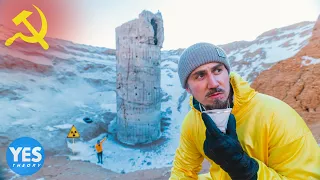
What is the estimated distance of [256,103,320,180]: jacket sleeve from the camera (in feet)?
3.42

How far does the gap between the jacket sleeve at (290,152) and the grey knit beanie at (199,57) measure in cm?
43

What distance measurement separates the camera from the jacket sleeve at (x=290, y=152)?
104cm

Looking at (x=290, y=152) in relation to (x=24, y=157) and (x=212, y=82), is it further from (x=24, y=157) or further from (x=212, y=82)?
(x=24, y=157)

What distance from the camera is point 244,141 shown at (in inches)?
47.6

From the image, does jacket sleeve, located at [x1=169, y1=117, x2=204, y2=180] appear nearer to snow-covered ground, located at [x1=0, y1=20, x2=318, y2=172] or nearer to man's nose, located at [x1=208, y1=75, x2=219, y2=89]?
man's nose, located at [x1=208, y1=75, x2=219, y2=89]

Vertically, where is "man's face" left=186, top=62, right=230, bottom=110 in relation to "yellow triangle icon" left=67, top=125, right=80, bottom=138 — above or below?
above

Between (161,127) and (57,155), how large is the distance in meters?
4.68

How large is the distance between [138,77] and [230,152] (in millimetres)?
8102

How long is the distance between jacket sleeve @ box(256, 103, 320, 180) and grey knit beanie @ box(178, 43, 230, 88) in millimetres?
428

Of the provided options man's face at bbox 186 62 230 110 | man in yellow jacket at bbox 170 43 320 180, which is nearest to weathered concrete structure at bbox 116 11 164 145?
man in yellow jacket at bbox 170 43 320 180

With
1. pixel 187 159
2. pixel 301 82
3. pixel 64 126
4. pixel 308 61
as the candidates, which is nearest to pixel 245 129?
pixel 187 159

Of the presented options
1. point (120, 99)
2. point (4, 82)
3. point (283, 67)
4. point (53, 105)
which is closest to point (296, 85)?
point (283, 67)

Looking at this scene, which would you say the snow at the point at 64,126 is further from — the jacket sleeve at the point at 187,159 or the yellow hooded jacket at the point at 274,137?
the yellow hooded jacket at the point at 274,137

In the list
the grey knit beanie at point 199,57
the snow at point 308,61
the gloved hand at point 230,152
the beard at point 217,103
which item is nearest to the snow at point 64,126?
the grey knit beanie at point 199,57
